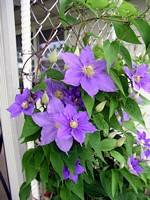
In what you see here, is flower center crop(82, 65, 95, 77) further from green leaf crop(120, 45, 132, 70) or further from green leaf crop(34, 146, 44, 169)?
green leaf crop(34, 146, 44, 169)

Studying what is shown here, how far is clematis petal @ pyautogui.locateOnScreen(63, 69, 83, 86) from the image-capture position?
20.7 inches

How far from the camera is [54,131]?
567 mm

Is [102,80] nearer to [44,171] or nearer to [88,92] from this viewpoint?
[88,92]

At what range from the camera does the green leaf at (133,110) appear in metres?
0.59

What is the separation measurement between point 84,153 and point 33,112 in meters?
0.20

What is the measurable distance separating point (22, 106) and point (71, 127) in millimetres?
180

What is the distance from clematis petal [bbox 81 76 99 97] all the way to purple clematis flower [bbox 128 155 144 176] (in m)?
0.39

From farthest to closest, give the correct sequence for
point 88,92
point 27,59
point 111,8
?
point 27,59 → point 111,8 → point 88,92

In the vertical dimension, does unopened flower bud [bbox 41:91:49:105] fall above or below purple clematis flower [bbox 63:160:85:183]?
above

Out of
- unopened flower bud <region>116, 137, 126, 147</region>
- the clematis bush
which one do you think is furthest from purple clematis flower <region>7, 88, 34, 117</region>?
unopened flower bud <region>116, 137, 126, 147</region>

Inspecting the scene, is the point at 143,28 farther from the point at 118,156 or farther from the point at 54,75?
the point at 118,156

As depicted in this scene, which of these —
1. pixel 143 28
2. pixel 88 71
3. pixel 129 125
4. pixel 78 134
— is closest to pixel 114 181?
pixel 129 125

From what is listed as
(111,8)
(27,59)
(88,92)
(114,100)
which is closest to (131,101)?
(114,100)

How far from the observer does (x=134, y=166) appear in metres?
0.79
